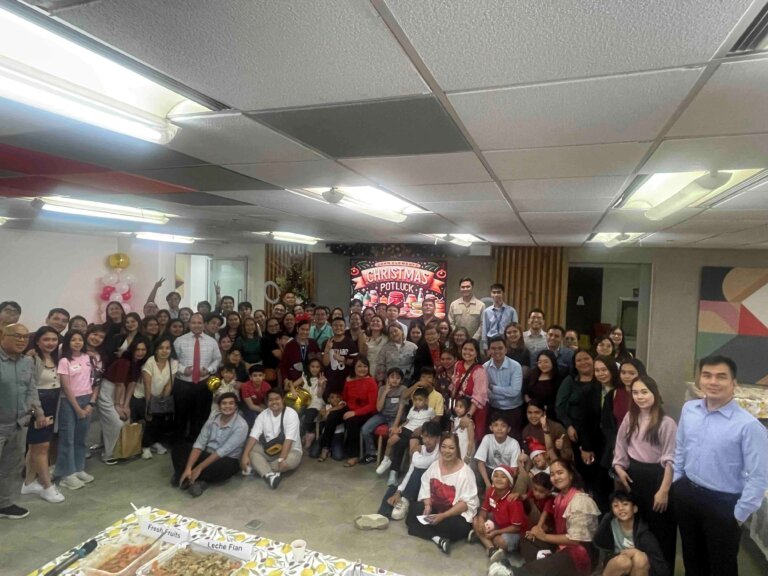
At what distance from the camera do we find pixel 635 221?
4.00 m

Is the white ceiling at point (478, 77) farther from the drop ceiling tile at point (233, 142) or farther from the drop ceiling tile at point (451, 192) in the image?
the drop ceiling tile at point (451, 192)

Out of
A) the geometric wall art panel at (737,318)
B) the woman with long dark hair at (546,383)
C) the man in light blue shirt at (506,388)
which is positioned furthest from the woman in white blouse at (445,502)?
the geometric wall art panel at (737,318)

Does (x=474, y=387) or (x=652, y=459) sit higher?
(x=474, y=387)

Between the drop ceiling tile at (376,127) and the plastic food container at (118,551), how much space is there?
2273mm

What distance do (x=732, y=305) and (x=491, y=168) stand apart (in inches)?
256

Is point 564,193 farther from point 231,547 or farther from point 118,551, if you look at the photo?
point 118,551

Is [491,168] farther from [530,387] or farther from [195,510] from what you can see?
[195,510]

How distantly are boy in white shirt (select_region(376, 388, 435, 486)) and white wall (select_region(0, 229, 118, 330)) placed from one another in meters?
6.40

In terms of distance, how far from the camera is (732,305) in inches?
263

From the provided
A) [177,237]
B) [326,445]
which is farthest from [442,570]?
[177,237]

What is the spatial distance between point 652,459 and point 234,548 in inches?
108

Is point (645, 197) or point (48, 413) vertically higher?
point (645, 197)

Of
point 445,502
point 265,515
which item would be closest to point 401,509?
point 445,502

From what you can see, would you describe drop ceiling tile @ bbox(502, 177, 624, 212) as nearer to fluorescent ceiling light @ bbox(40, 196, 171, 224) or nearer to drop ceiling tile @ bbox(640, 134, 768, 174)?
drop ceiling tile @ bbox(640, 134, 768, 174)
